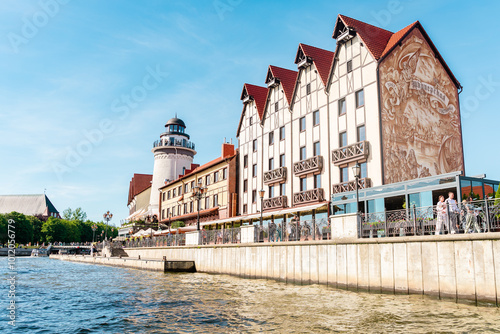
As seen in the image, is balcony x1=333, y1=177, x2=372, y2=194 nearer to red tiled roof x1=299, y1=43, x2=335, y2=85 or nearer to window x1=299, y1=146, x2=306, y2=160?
window x1=299, y1=146, x2=306, y2=160

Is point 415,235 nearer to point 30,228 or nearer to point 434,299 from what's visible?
point 434,299

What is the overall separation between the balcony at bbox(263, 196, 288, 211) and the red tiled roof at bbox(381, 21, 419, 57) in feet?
46.8

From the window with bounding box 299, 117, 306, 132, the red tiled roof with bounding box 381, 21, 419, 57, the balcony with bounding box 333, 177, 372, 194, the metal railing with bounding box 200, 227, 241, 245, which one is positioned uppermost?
the red tiled roof with bounding box 381, 21, 419, 57

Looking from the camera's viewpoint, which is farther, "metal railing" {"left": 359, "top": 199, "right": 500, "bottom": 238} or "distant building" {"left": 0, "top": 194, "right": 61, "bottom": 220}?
"distant building" {"left": 0, "top": 194, "right": 61, "bottom": 220}

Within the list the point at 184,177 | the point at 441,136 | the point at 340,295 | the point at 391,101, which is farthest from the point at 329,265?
the point at 184,177

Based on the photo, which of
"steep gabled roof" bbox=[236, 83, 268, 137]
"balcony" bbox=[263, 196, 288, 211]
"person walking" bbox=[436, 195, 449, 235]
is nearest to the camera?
"person walking" bbox=[436, 195, 449, 235]

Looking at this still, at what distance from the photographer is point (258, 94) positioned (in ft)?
149

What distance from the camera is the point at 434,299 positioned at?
1463 centimetres

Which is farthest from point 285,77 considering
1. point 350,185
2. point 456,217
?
point 456,217

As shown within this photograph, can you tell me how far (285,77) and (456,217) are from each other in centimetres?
2777

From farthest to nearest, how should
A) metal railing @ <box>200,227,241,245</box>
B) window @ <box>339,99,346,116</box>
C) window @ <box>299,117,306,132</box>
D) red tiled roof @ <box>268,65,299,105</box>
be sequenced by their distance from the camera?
red tiled roof @ <box>268,65,299,105</box> → window @ <box>299,117,306,132</box> → window @ <box>339,99,346,116</box> → metal railing @ <box>200,227,241,245</box>

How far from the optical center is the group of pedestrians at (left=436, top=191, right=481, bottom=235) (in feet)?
49.1

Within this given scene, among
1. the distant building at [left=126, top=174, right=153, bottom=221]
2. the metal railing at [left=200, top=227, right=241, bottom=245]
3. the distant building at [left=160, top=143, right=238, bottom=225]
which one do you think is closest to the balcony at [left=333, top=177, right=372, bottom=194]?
the metal railing at [left=200, top=227, right=241, bottom=245]

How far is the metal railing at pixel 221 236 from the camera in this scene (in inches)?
1149
